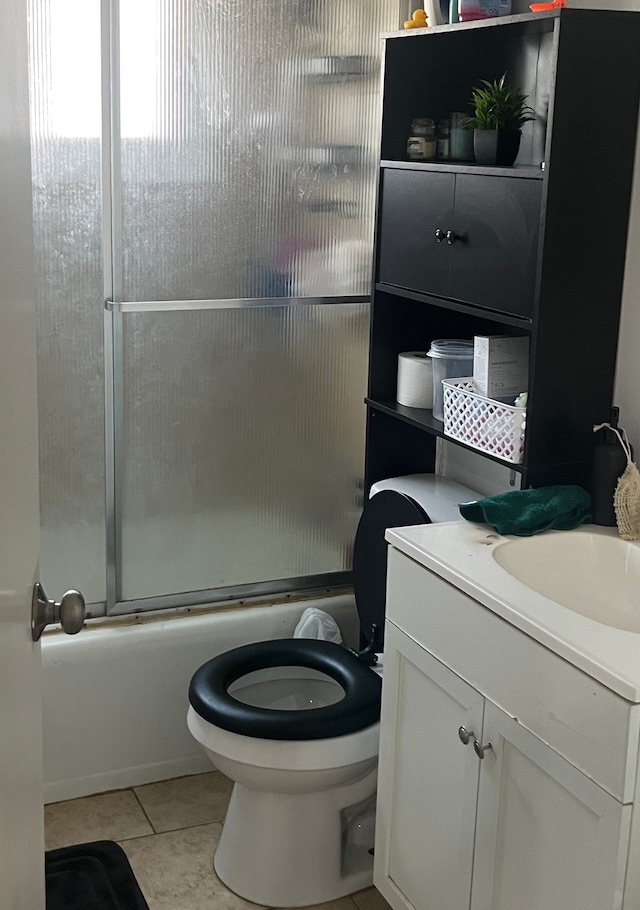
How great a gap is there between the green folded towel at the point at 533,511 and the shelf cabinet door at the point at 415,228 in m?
0.50

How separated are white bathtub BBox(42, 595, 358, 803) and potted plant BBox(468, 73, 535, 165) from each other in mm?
1276

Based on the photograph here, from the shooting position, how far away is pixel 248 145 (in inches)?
98.0

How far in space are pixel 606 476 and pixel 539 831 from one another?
2.18 ft

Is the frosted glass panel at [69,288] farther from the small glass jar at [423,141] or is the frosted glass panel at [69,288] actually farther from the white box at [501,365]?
the white box at [501,365]

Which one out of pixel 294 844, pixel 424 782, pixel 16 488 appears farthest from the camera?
pixel 294 844

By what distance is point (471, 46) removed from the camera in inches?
93.0

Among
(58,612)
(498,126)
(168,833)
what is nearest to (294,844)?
(168,833)

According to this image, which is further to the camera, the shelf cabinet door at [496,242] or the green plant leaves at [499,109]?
the green plant leaves at [499,109]

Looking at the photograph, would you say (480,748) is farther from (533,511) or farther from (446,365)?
(446,365)

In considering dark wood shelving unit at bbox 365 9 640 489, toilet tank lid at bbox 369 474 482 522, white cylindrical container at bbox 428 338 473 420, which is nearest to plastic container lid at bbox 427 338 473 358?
white cylindrical container at bbox 428 338 473 420

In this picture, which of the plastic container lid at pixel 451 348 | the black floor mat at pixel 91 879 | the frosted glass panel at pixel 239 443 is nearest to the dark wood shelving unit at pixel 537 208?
the plastic container lid at pixel 451 348

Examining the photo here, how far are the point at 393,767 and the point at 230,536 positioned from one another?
34.9 inches

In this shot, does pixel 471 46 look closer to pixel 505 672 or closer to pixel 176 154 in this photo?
pixel 176 154

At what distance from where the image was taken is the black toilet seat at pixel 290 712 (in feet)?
6.86
